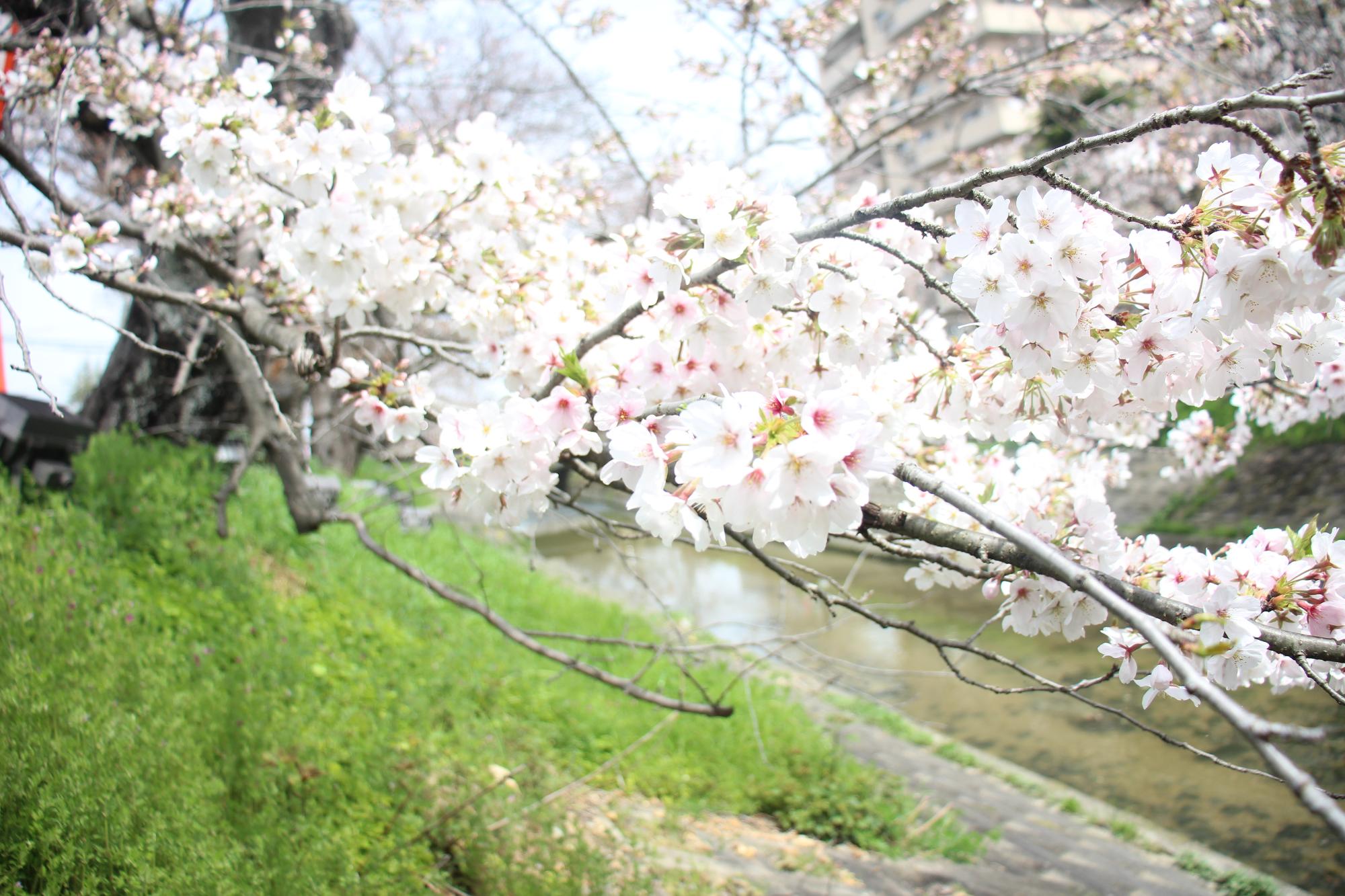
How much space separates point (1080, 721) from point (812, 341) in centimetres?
555

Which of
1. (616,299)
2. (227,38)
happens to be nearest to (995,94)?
(616,299)

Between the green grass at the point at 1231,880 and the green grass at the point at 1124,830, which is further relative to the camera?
the green grass at the point at 1124,830

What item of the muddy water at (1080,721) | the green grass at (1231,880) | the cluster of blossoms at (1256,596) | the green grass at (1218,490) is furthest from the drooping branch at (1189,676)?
the green grass at (1218,490)

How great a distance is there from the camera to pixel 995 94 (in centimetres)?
488

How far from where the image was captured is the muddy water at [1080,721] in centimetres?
396

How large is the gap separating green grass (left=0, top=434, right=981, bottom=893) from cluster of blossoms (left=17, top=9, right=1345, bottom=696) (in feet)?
3.59

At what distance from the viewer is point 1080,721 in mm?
5746

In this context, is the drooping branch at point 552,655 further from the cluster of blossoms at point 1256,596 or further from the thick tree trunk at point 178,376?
the thick tree trunk at point 178,376

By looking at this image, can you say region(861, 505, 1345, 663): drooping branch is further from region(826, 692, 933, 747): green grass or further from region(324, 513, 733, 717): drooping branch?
region(826, 692, 933, 747): green grass

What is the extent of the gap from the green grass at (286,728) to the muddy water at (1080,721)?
846 millimetres

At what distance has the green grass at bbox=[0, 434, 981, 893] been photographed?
6.15ft

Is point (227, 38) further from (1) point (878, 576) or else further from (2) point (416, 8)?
(1) point (878, 576)

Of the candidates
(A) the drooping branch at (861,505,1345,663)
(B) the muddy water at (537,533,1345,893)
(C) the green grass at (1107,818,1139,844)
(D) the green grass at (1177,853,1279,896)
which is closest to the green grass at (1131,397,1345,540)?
(B) the muddy water at (537,533,1345,893)

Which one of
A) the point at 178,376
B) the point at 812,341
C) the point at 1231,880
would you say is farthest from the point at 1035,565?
the point at 178,376
